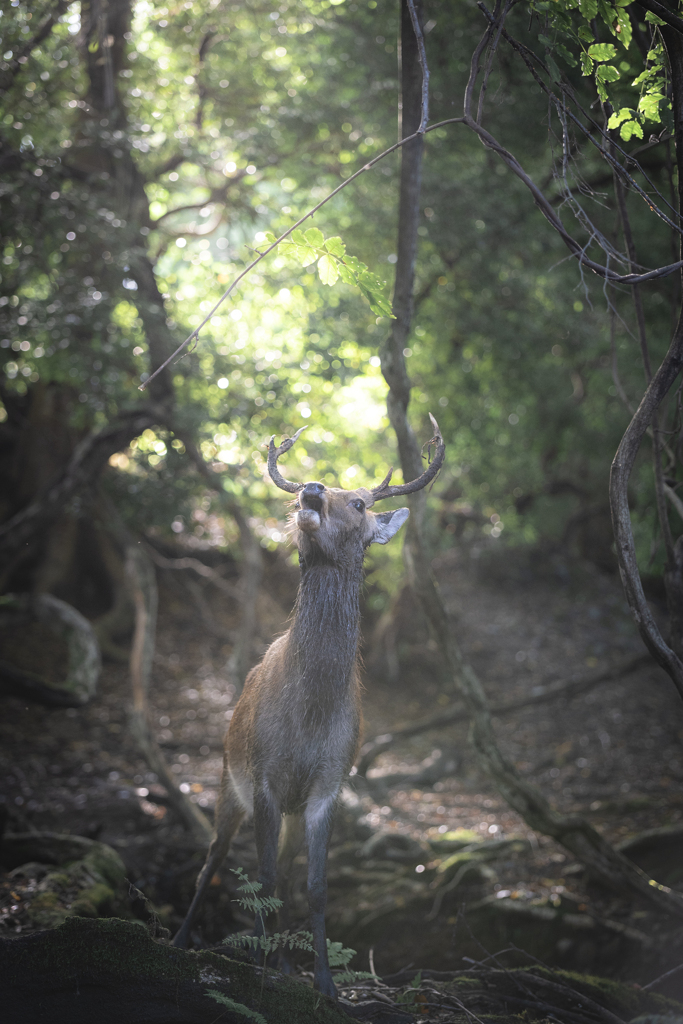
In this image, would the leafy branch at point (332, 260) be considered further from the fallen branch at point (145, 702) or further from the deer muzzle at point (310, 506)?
the fallen branch at point (145, 702)

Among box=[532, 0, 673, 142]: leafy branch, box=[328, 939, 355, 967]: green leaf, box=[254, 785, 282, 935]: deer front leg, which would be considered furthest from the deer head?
box=[328, 939, 355, 967]: green leaf

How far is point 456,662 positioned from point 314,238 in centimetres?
304

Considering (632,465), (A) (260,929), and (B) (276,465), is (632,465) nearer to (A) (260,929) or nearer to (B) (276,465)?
(B) (276,465)

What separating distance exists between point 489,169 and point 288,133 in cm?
226

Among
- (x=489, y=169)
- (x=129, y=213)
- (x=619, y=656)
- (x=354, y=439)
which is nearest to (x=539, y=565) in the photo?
(x=619, y=656)

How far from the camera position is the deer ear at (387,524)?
10.3ft

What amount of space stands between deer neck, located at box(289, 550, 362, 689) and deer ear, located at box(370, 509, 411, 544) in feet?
0.44

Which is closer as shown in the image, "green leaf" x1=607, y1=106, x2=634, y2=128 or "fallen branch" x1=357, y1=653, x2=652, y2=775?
"green leaf" x1=607, y1=106, x2=634, y2=128

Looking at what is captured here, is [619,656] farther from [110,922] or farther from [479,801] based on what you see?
[110,922]

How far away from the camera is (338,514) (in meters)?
2.94

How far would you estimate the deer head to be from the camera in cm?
277

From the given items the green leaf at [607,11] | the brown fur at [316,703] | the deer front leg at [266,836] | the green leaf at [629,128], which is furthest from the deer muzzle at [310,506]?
the green leaf at [607,11]

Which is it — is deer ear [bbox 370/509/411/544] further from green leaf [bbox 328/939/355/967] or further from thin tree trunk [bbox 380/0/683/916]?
green leaf [bbox 328/939/355/967]

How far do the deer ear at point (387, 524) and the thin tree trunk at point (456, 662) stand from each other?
3.47 ft
